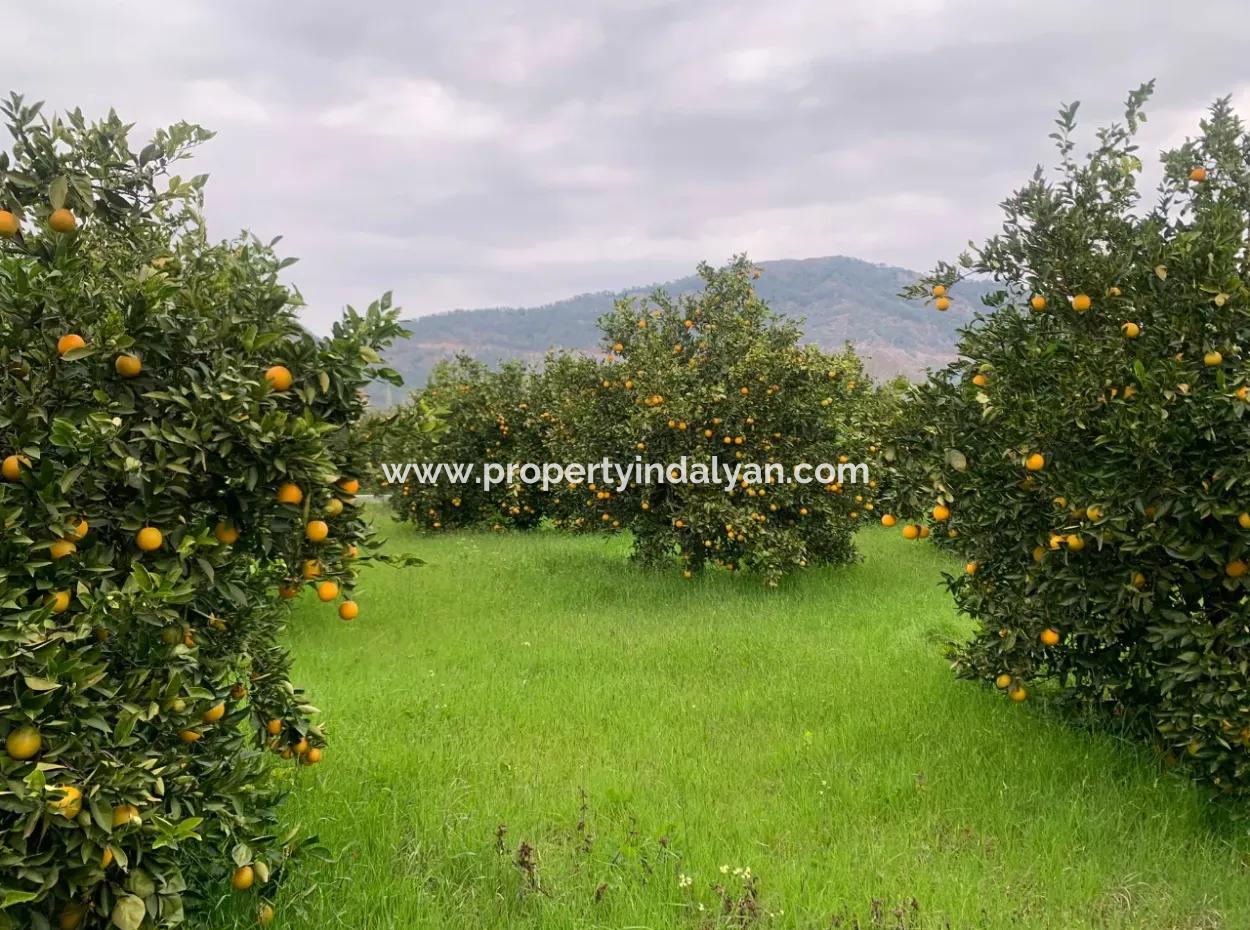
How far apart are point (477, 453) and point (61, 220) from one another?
14089 millimetres

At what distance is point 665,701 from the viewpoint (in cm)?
511

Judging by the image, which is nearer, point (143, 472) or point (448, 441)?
point (143, 472)

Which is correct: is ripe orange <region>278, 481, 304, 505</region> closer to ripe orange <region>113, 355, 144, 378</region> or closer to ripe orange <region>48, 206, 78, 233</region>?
ripe orange <region>113, 355, 144, 378</region>

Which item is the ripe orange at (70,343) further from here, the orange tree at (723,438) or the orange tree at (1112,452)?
the orange tree at (723,438)

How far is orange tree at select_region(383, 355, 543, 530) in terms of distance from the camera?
1595cm

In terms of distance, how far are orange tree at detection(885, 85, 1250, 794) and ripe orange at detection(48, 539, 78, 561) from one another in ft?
10.4

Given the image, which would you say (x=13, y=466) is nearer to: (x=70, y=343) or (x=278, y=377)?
(x=70, y=343)

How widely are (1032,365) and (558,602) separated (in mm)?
5452

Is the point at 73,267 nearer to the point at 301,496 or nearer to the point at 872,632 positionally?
the point at 301,496

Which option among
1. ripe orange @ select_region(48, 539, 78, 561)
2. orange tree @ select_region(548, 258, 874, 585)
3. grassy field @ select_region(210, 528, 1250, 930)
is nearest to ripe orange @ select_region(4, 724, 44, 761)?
ripe orange @ select_region(48, 539, 78, 561)

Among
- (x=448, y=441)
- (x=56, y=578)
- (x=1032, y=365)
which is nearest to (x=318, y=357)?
(x=56, y=578)

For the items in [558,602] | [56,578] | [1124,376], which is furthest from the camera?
[558,602]

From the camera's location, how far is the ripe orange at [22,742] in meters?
1.95

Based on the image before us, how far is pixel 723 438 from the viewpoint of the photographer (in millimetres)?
8609
